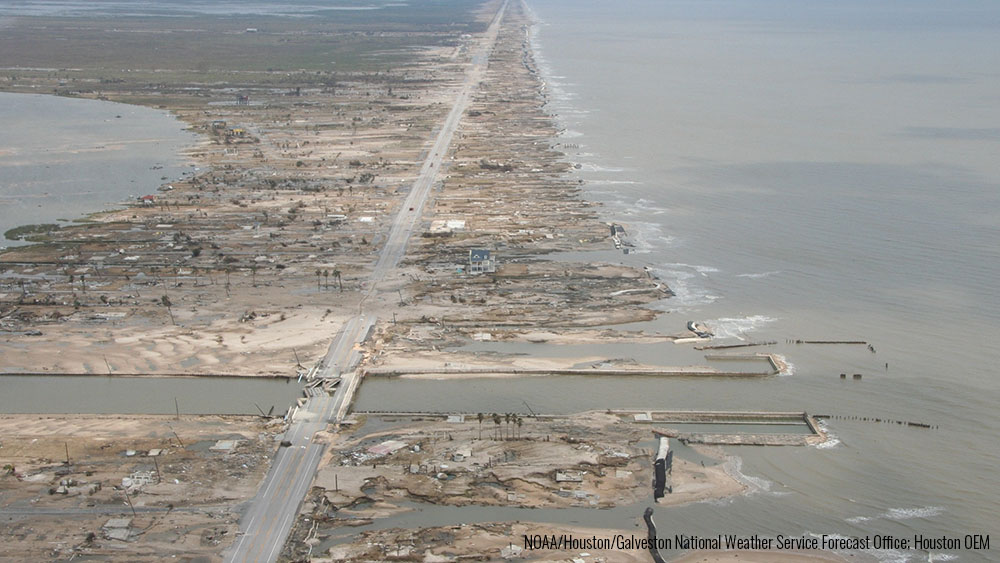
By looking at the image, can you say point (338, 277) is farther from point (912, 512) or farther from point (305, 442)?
point (912, 512)

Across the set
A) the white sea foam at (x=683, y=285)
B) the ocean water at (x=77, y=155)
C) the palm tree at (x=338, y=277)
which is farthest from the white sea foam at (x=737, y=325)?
the ocean water at (x=77, y=155)

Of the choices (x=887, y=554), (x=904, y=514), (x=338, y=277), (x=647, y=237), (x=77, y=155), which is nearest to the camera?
(x=887, y=554)

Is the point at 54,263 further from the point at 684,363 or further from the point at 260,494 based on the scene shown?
the point at 684,363

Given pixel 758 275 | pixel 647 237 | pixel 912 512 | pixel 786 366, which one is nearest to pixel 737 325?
pixel 786 366

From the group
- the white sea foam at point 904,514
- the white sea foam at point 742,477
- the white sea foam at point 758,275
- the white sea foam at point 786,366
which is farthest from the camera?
the white sea foam at point 758,275

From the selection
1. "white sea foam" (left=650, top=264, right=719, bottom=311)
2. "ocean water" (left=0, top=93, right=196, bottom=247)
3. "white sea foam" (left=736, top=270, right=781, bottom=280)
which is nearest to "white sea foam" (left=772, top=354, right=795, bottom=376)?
"white sea foam" (left=650, top=264, right=719, bottom=311)

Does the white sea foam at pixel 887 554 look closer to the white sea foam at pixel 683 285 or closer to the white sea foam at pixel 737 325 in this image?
the white sea foam at pixel 737 325
